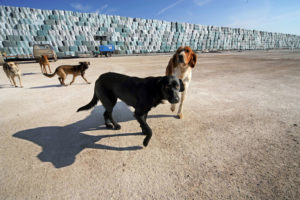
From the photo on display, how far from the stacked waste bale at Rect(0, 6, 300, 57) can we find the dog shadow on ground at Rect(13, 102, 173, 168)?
140 ft

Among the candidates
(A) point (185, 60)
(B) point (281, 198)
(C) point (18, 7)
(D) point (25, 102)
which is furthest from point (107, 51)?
(B) point (281, 198)

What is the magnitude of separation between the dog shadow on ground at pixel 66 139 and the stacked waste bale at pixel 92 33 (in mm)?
42807

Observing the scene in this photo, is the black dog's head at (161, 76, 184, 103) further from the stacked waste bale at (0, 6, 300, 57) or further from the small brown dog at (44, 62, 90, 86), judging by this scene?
the stacked waste bale at (0, 6, 300, 57)

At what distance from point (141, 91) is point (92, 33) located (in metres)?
48.9

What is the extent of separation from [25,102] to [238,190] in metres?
5.97

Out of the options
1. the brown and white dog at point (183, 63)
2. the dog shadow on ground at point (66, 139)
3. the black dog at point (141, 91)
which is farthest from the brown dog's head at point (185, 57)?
the dog shadow on ground at point (66, 139)

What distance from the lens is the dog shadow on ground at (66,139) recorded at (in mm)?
1976

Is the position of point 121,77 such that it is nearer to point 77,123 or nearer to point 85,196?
point 77,123

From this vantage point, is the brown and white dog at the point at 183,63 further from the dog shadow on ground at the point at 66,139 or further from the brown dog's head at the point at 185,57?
the dog shadow on ground at the point at 66,139

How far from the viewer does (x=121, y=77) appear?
8.07 ft

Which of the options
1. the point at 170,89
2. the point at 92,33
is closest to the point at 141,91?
the point at 170,89

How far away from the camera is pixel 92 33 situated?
4106 cm

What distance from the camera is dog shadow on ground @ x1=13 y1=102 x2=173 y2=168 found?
1.98 metres

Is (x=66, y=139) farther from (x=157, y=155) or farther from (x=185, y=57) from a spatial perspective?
(x=185, y=57)
